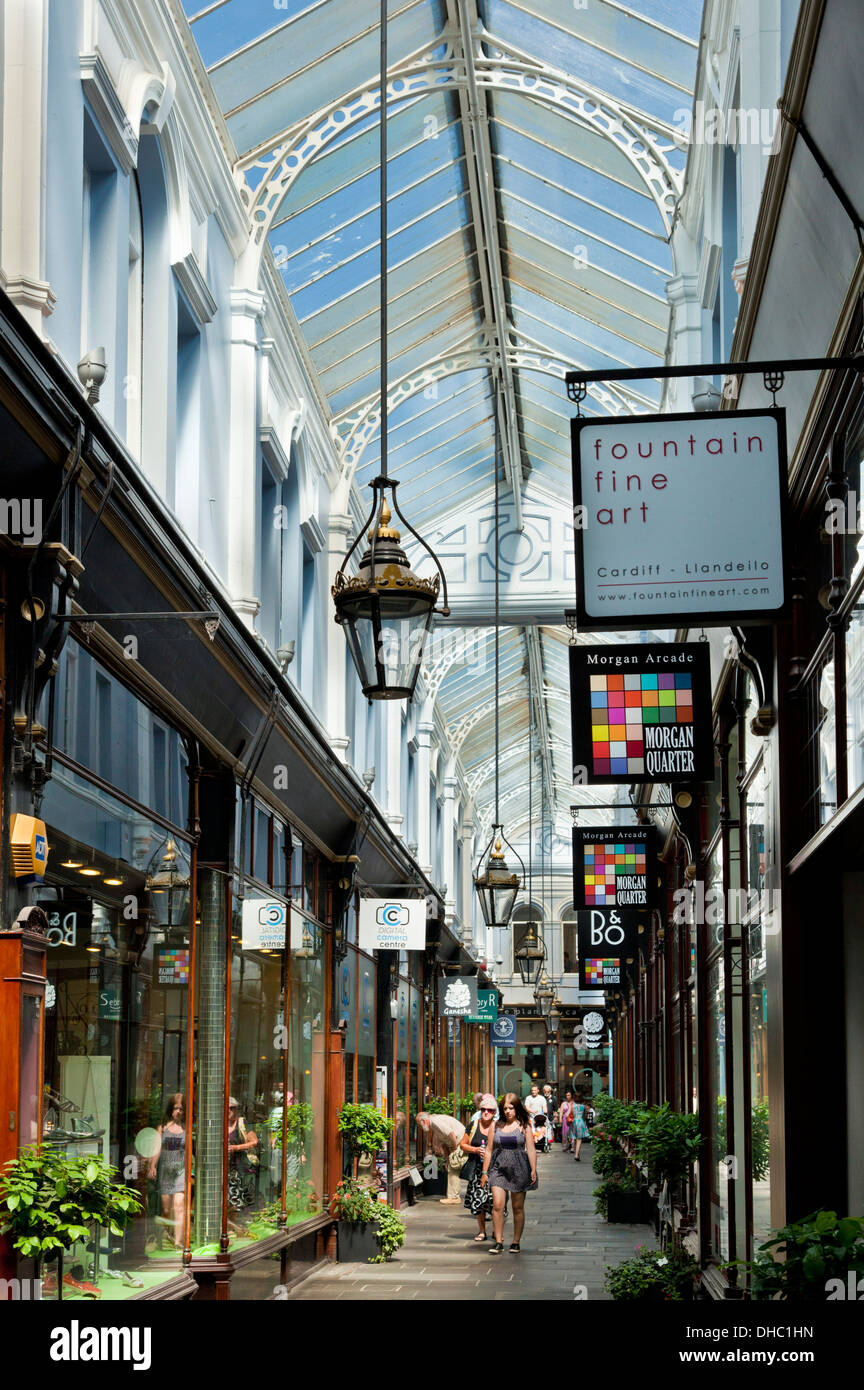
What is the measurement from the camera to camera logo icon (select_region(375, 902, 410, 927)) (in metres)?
18.5

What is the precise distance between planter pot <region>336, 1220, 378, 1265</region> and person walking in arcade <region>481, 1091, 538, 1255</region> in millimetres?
1475

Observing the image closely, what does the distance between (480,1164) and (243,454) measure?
367 inches

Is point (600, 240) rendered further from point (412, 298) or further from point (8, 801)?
point (8, 801)

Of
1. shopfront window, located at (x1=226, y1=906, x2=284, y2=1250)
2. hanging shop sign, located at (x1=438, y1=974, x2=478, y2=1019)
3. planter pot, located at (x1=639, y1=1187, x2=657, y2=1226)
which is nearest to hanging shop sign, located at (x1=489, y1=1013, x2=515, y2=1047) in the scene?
hanging shop sign, located at (x1=438, y1=974, x2=478, y2=1019)

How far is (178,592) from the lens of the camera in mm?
9023

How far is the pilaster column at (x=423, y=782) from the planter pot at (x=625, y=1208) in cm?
876

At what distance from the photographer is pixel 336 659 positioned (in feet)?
57.7

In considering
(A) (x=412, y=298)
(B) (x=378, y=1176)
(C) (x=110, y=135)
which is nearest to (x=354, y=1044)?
(B) (x=378, y=1176)

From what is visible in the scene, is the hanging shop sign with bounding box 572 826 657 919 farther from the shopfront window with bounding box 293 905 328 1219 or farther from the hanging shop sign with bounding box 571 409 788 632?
the hanging shop sign with bounding box 571 409 788 632

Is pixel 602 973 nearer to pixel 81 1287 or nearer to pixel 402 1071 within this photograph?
A: pixel 402 1071

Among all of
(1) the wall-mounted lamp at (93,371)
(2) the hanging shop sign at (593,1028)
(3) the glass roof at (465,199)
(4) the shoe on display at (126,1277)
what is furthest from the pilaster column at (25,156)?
(2) the hanging shop sign at (593,1028)

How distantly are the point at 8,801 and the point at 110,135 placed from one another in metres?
4.45

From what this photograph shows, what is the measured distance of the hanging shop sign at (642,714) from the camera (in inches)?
377

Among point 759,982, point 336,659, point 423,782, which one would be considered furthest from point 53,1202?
point 423,782
